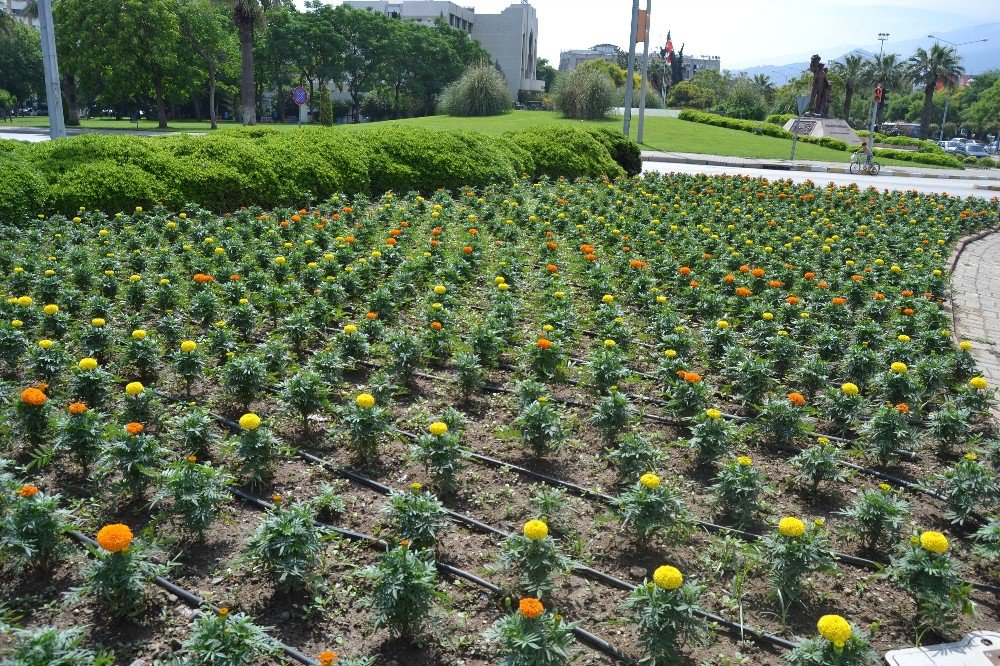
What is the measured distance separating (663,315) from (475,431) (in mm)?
2007

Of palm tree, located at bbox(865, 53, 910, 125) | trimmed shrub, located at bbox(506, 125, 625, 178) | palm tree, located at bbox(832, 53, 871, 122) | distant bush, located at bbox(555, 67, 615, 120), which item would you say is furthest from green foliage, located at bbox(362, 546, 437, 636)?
palm tree, located at bbox(865, 53, 910, 125)

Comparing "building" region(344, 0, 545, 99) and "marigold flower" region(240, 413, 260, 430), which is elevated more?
"building" region(344, 0, 545, 99)

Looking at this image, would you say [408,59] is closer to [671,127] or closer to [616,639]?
[671,127]

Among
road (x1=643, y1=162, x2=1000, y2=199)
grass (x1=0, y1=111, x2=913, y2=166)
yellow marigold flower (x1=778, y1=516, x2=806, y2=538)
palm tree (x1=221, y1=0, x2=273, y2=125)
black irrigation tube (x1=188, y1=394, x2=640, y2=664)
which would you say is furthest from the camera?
grass (x1=0, y1=111, x2=913, y2=166)

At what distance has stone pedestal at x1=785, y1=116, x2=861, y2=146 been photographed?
45.1 meters

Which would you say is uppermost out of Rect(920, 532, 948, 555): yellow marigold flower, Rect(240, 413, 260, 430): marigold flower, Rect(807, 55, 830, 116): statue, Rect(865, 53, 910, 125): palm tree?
Rect(865, 53, 910, 125): palm tree

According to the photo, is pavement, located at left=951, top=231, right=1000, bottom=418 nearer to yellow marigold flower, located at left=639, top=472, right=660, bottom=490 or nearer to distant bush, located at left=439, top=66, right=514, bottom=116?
yellow marigold flower, located at left=639, top=472, right=660, bottom=490

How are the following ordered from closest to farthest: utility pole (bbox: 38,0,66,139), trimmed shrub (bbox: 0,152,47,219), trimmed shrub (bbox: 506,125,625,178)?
trimmed shrub (bbox: 0,152,47,219) < utility pole (bbox: 38,0,66,139) < trimmed shrub (bbox: 506,125,625,178)

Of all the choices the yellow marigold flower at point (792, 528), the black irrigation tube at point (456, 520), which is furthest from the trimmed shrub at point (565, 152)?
the yellow marigold flower at point (792, 528)

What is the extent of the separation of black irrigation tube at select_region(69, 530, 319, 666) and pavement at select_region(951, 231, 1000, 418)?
4.63 meters

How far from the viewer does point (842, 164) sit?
30922 millimetres

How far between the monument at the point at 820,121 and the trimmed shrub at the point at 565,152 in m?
32.8

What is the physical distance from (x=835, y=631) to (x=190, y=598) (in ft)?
7.76

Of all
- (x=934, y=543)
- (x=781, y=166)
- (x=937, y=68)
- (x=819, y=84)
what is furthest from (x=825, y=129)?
(x=934, y=543)
